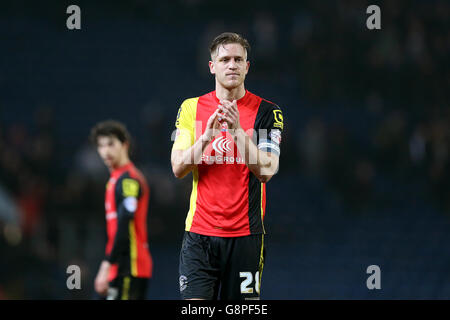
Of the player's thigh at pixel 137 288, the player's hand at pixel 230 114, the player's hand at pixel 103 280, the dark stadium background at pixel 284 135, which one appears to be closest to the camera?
the player's hand at pixel 230 114

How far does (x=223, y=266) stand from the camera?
12.3 feet

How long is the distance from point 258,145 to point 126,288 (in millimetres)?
2359

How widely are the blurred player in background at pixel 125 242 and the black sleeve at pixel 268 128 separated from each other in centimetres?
207

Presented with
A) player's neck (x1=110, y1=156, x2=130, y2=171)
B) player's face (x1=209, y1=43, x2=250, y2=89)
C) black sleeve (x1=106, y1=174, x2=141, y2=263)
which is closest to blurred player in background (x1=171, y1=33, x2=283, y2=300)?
player's face (x1=209, y1=43, x2=250, y2=89)

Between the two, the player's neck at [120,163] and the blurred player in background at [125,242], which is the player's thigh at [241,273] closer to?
the blurred player in background at [125,242]

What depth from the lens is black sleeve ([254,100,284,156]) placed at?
3791mm

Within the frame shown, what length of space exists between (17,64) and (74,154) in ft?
9.15

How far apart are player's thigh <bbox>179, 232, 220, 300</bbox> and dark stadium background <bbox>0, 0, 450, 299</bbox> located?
433 cm

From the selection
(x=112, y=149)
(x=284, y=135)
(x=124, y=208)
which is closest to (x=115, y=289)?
(x=124, y=208)

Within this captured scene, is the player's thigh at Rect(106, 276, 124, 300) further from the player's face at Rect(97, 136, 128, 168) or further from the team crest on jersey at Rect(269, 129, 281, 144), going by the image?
the team crest on jersey at Rect(269, 129, 281, 144)

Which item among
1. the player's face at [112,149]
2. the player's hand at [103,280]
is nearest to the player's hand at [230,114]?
the player's hand at [103,280]

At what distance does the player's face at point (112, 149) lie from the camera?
586 centimetres

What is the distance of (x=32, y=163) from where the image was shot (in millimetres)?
9742

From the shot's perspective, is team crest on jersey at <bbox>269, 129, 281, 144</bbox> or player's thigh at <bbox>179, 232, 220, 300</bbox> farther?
team crest on jersey at <bbox>269, 129, 281, 144</bbox>
